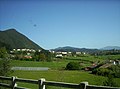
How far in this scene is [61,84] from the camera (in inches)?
353

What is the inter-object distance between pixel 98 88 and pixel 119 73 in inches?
2576

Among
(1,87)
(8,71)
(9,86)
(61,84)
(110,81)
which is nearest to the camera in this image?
(61,84)

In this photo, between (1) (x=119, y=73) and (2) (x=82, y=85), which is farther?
(1) (x=119, y=73)

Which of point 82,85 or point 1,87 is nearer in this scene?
point 82,85

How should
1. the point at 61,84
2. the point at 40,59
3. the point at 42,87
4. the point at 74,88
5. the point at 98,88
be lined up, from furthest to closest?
1. the point at 40,59
2. the point at 42,87
3. the point at 61,84
4. the point at 74,88
5. the point at 98,88

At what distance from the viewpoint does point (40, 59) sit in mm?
159500

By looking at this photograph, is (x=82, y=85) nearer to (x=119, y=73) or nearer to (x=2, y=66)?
(x=2, y=66)

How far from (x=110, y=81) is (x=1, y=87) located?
25.6 ft

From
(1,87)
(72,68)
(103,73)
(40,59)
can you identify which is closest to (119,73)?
(103,73)

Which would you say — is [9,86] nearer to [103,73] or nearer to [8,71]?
[8,71]

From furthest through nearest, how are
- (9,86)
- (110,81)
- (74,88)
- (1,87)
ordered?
(110,81), (1,87), (9,86), (74,88)

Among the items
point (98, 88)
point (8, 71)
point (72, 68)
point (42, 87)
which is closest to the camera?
point (98, 88)

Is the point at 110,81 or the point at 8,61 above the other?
the point at 8,61

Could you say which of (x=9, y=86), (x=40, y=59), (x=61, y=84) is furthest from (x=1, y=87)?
(x=40, y=59)
